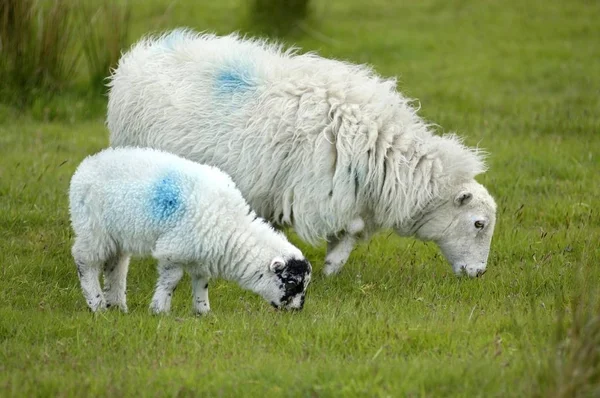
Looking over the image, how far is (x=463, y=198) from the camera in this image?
24.3ft

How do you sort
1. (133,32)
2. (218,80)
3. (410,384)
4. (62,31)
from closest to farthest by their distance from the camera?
(410,384) < (218,80) < (62,31) < (133,32)

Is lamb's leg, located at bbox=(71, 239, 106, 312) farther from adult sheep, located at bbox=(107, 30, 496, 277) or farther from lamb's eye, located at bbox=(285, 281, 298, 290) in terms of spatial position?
adult sheep, located at bbox=(107, 30, 496, 277)

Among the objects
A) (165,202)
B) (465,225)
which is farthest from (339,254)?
(165,202)

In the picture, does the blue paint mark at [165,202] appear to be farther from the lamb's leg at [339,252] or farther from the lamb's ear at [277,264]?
the lamb's leg at [339,252]

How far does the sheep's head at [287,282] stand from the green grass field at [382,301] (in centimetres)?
14

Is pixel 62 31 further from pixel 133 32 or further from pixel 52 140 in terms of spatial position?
pixel 133 32

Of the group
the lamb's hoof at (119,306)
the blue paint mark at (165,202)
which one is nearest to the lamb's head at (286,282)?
the blue paint mark at (165,202)

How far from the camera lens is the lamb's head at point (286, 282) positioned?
6.28 m

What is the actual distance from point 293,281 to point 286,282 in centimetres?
4

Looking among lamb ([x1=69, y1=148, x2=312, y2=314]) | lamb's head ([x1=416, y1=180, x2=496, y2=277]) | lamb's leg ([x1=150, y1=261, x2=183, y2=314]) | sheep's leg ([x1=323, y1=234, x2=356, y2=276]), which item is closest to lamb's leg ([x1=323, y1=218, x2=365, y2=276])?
sheep's leg ([x1=323, y1=234, x2=356, y2=276])

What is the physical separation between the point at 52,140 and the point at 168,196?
16.3 feet

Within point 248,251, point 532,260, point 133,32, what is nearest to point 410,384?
point 248,251

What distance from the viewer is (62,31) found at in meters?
11.7

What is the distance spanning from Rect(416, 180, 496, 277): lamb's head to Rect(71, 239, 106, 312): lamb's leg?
2.48 metres
